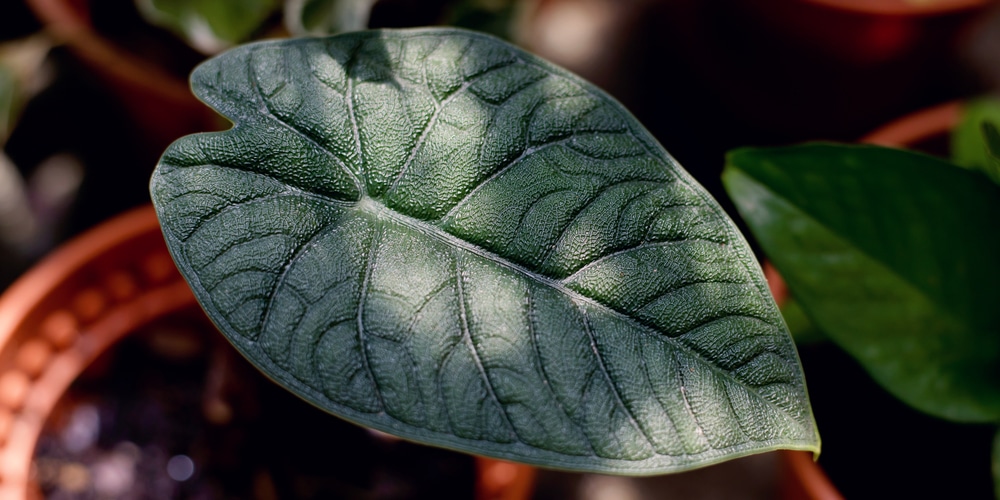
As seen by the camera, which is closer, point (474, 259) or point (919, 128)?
point (474, 259)

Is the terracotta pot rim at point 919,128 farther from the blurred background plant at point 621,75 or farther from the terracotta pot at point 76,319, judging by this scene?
the terracotta pot at point 76,319

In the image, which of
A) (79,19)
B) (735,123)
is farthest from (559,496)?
A: (79,19)

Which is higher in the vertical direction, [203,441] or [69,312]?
[69,312]

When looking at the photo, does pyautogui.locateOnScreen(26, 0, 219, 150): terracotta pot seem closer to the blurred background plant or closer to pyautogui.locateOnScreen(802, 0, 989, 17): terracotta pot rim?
the blurred background plant

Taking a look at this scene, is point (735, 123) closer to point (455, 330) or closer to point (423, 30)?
point (423, 30)

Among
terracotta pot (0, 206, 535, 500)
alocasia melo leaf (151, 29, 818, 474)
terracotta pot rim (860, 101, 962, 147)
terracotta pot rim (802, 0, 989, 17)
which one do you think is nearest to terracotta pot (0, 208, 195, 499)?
terracotta pot (0, 206, 535, 500)

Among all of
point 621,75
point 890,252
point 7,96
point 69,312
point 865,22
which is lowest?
point 69,312

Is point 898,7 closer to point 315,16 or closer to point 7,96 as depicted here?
point 315,16

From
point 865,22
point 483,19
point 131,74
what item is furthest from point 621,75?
point 131,74

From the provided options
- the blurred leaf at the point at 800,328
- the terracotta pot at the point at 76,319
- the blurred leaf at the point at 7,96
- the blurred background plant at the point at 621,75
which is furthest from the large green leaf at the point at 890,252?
the blurred leaf at the point at 7,96
